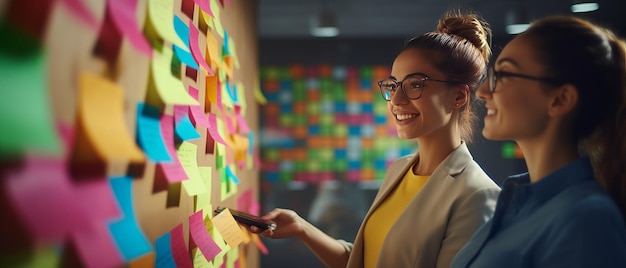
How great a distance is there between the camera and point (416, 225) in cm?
117

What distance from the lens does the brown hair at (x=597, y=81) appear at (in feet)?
2.87

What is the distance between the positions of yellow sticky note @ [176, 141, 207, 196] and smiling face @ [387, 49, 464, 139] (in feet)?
2.04

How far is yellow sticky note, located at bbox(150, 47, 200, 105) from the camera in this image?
71cm

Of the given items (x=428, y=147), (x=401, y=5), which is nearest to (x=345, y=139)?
(x=401, y=5)

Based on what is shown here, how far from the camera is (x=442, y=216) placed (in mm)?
1138

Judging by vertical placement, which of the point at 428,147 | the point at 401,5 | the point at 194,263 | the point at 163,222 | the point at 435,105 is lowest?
the point at 194,263

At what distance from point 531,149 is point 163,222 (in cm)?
73

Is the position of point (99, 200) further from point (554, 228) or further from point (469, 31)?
point (469, 31)

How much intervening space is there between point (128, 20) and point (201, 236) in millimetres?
524

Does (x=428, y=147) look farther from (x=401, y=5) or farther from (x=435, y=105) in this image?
(x=401, y=5)

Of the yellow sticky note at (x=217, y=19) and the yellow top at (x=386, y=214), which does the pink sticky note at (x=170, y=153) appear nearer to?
the yellow sticky note at (x=217, y=19)

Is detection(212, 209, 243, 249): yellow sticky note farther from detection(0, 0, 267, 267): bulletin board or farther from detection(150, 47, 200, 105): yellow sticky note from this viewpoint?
detection(150, 47, 200, 105): yellow sticky note

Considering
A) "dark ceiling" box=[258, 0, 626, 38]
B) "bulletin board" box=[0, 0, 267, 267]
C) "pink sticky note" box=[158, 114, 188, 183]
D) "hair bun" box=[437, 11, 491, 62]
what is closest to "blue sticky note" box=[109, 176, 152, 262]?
"bulletin board" box=[0, 0, 267, 267]

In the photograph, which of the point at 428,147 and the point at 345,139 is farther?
the point at 345,139
